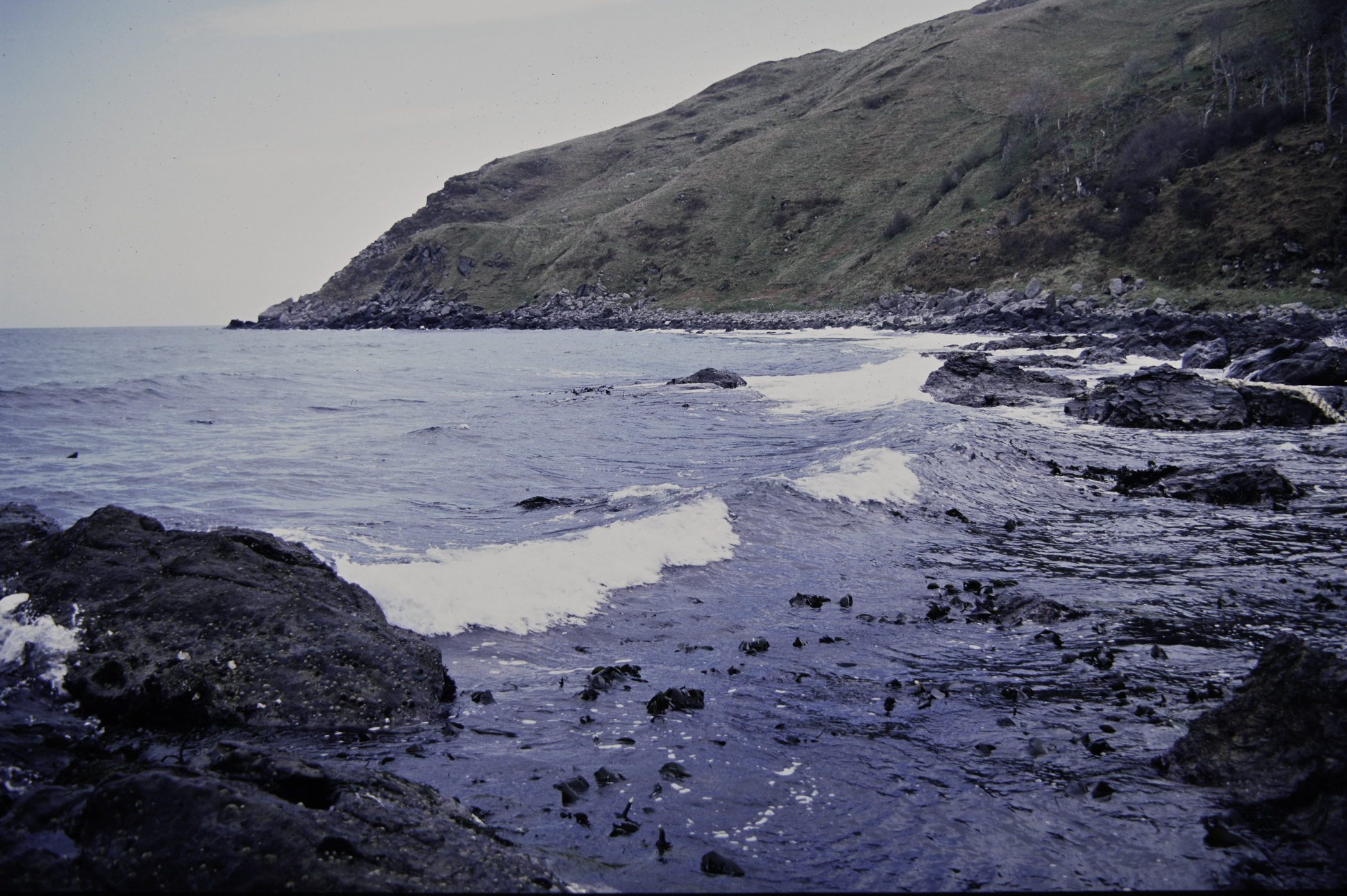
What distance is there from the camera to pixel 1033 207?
219ft

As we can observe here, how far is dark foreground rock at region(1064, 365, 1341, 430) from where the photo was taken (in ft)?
55.8

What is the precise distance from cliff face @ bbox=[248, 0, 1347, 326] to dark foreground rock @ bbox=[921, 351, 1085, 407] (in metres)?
27.1

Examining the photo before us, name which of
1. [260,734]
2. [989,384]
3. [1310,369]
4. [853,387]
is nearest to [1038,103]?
[853,387]

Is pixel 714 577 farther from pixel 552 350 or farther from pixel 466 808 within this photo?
pixel 552 350

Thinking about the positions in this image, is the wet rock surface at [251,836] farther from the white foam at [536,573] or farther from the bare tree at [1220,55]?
the bare tree at [1220,55]

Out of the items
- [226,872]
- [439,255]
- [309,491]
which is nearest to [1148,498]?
[226,872]

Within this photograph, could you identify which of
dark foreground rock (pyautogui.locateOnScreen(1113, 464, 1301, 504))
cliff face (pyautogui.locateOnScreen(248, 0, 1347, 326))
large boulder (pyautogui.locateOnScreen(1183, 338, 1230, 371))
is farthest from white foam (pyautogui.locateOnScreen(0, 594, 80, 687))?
cliff face (pyautogui.locateOnScreen(248, 0, 1347, 326))

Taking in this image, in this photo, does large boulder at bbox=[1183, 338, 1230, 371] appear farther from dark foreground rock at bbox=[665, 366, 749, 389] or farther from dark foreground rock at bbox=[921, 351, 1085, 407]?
dark foreground rock at bbox=[665, 366, 749, 389]

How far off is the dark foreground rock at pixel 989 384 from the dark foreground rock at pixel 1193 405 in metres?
2.45

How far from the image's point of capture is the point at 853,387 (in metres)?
27.2

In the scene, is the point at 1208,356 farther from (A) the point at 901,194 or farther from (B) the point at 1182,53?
(A) the point at 901,194

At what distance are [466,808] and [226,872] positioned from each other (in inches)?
55.0

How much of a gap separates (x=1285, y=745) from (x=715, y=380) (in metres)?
26.6

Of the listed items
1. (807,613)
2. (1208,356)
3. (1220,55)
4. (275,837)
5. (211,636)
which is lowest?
(807,613)
